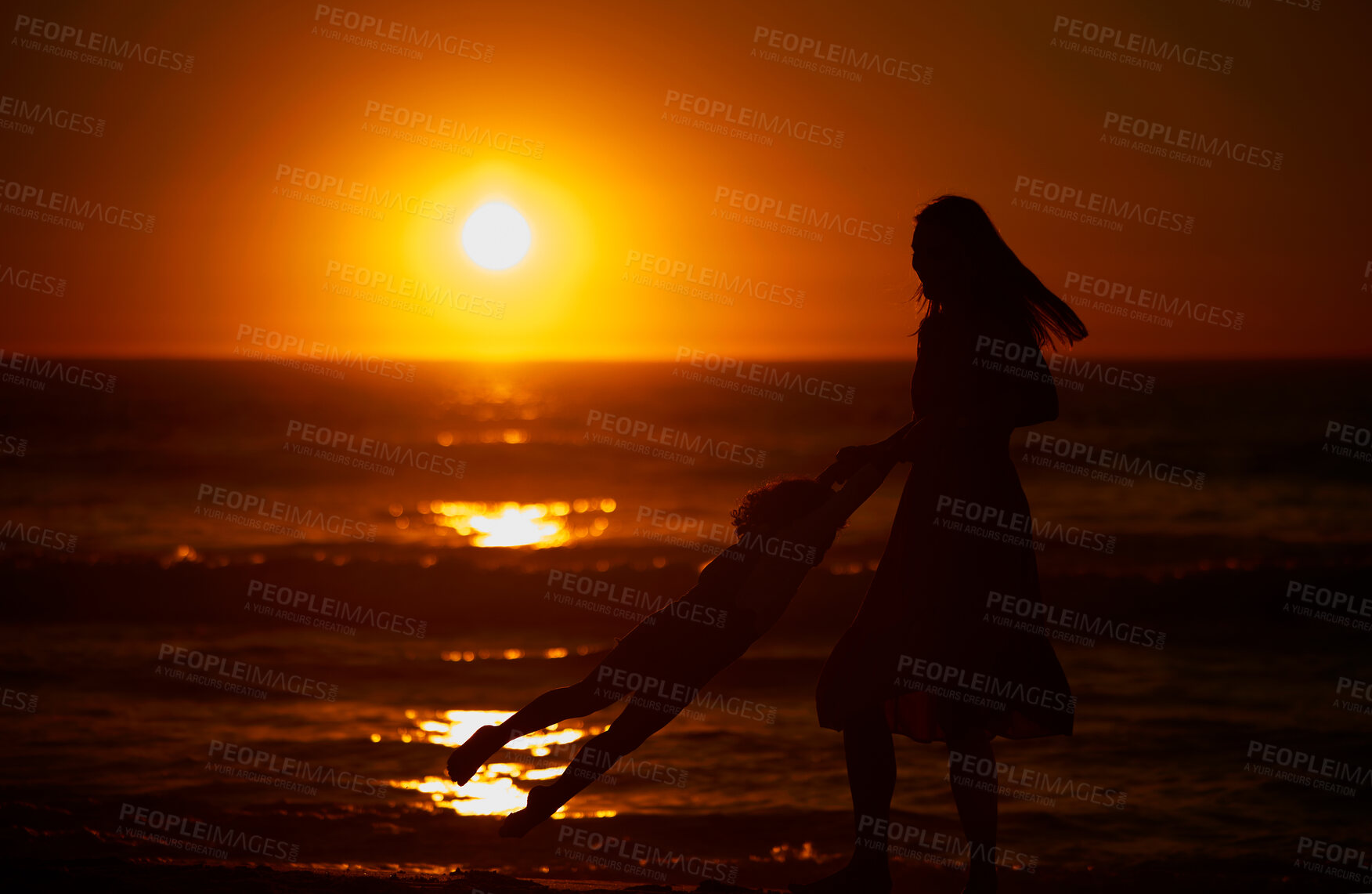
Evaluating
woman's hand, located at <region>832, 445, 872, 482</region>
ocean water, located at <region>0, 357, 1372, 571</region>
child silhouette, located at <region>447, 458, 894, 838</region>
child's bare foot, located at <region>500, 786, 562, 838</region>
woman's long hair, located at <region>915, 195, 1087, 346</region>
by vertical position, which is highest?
ocean water, located at <region>0, 357, 1372, 571</region>

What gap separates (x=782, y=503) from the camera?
3.42 meters

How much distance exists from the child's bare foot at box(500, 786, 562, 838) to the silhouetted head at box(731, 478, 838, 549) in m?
1.11

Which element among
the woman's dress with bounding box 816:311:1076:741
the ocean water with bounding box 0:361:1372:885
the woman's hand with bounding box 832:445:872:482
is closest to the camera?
the woman's dress with bounding box 816:311:1076:741

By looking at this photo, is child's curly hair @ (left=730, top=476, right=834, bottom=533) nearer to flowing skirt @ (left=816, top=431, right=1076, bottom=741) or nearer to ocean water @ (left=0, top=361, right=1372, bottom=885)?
flowing skirt @ (left=816, top=431, right=1076, bottom=741)

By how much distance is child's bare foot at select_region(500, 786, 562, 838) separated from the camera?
329 cm

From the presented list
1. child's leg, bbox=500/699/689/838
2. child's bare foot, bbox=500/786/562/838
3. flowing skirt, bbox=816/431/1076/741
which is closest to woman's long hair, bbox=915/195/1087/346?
flowing skirt, bbox=816/431/1076/741

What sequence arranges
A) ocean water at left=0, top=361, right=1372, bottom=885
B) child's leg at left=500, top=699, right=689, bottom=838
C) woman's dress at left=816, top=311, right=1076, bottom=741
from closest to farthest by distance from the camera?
woman's dress at left=816, top=311, right=1076, bottom=741
child's leg at left=500, top=699, right=689, bottom=838
ocean water at left=0, top=361, right=1372, bottom=885

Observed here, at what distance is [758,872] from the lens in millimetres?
5988

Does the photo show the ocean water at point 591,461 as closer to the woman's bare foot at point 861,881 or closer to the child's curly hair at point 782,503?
the child's curly hair at point 782,503

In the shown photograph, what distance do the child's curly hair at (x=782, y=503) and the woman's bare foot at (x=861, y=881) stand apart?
119 centimetres

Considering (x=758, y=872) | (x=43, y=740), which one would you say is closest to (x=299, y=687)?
(x=43, y=740)

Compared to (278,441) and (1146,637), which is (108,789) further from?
(278,441)

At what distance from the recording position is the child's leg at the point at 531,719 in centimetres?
335

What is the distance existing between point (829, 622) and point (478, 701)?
7.06 metres
